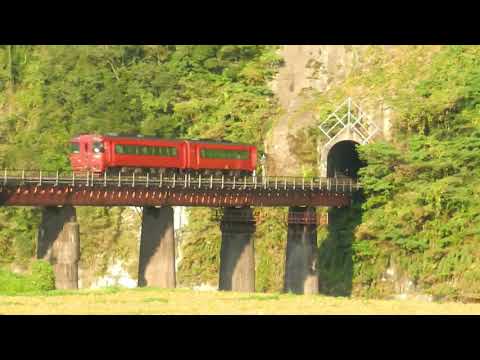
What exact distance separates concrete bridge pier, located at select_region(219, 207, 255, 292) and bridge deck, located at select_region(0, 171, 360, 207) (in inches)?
54.5

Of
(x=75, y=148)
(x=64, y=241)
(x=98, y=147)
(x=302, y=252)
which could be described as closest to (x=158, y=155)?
(x=98, y=147)

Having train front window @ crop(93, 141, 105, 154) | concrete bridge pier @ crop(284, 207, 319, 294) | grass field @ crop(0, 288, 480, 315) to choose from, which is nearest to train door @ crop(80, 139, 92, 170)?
train front window @ crop(93, 141, 105, 154)

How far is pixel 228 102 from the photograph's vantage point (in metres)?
153

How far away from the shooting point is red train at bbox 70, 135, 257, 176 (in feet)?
372

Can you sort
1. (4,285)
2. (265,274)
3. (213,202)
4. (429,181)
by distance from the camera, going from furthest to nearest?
(265,274), (429,181), (213,202), (4,285)

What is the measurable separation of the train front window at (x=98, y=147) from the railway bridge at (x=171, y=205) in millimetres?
1894

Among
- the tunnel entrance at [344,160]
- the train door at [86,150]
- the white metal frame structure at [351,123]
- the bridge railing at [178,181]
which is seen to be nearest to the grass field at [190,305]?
the bridge railing at [178,181]

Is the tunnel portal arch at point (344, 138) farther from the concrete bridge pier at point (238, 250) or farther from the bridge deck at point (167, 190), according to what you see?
the concrete bridge pier at point (238, 250)

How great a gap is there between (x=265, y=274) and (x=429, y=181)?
18.6 metres

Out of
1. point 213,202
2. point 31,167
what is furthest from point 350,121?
point 31,167

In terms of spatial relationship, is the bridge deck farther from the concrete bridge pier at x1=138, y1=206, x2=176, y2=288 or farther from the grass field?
the grass field

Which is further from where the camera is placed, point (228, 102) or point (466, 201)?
point (228, 102)

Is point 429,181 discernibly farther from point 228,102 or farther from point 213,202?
point 228,102

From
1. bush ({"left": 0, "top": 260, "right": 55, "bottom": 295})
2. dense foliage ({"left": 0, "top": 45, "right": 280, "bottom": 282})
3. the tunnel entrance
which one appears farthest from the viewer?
dense foliage ({"left": 0, "top": 45, "right": 280, "bottom": 282})
